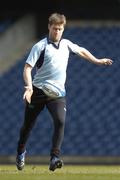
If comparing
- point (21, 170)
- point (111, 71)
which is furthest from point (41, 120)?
point (21, 170)

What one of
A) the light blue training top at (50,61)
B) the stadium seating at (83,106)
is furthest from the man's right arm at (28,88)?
the stadium seating at (83,106)

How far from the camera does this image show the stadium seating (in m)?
14.9

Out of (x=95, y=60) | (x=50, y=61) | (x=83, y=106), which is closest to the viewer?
(x=50, y=61)

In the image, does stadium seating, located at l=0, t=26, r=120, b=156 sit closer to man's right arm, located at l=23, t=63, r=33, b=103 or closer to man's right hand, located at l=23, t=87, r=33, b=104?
man's right arm, located at l=23, t=63, r=33, b=103

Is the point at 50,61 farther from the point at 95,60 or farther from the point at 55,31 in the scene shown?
the point at 95,60

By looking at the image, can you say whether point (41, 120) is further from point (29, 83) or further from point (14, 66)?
point (29, 83)

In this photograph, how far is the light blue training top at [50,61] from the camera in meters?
7.82

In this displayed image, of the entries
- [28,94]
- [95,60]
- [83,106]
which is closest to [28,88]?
[28,94]

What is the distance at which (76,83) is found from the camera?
15305mm

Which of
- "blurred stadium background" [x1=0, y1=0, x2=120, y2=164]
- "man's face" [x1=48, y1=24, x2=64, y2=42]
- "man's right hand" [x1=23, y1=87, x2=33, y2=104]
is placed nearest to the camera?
"man's right hand" [x1=23, y1=87, x2=33, y2=104]

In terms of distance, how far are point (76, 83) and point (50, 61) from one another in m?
7.44

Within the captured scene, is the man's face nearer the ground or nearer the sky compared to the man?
nearer the sky

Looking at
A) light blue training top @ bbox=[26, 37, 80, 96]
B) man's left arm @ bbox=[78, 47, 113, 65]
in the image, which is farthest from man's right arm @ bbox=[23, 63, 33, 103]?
man's left arm @ bbox=[78, 47, 113, 65]

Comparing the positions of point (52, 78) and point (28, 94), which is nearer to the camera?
point (28, 94)
